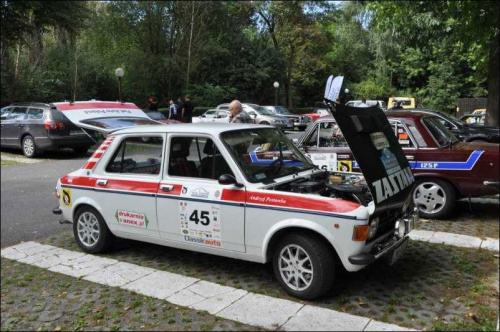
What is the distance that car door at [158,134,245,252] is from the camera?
4.71 metres

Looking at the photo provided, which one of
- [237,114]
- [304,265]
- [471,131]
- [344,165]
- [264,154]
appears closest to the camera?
[304,265]

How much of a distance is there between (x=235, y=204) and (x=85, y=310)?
1.73m

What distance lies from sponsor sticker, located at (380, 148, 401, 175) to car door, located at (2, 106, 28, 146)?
1367 centimetres

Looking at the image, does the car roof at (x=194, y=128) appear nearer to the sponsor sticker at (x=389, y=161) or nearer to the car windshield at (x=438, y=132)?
the sponsor sticker at (x=389, y=161)

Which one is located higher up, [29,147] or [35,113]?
[35,113]

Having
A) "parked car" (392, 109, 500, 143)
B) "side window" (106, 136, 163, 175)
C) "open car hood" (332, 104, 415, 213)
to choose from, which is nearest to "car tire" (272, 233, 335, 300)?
"open car hood" (332, 104, 415, 213)

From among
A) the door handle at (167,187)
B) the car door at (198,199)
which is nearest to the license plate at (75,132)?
the car door at (198,199)

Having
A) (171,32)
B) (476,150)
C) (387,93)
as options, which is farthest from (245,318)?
(387,93)

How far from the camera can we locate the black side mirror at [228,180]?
460 centimetres

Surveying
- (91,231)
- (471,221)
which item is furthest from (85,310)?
(471,221)

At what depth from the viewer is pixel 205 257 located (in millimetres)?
5816

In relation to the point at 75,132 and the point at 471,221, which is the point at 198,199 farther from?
the point at 75,132

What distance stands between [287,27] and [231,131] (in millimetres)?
37548

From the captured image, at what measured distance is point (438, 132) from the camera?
24.4 ft
